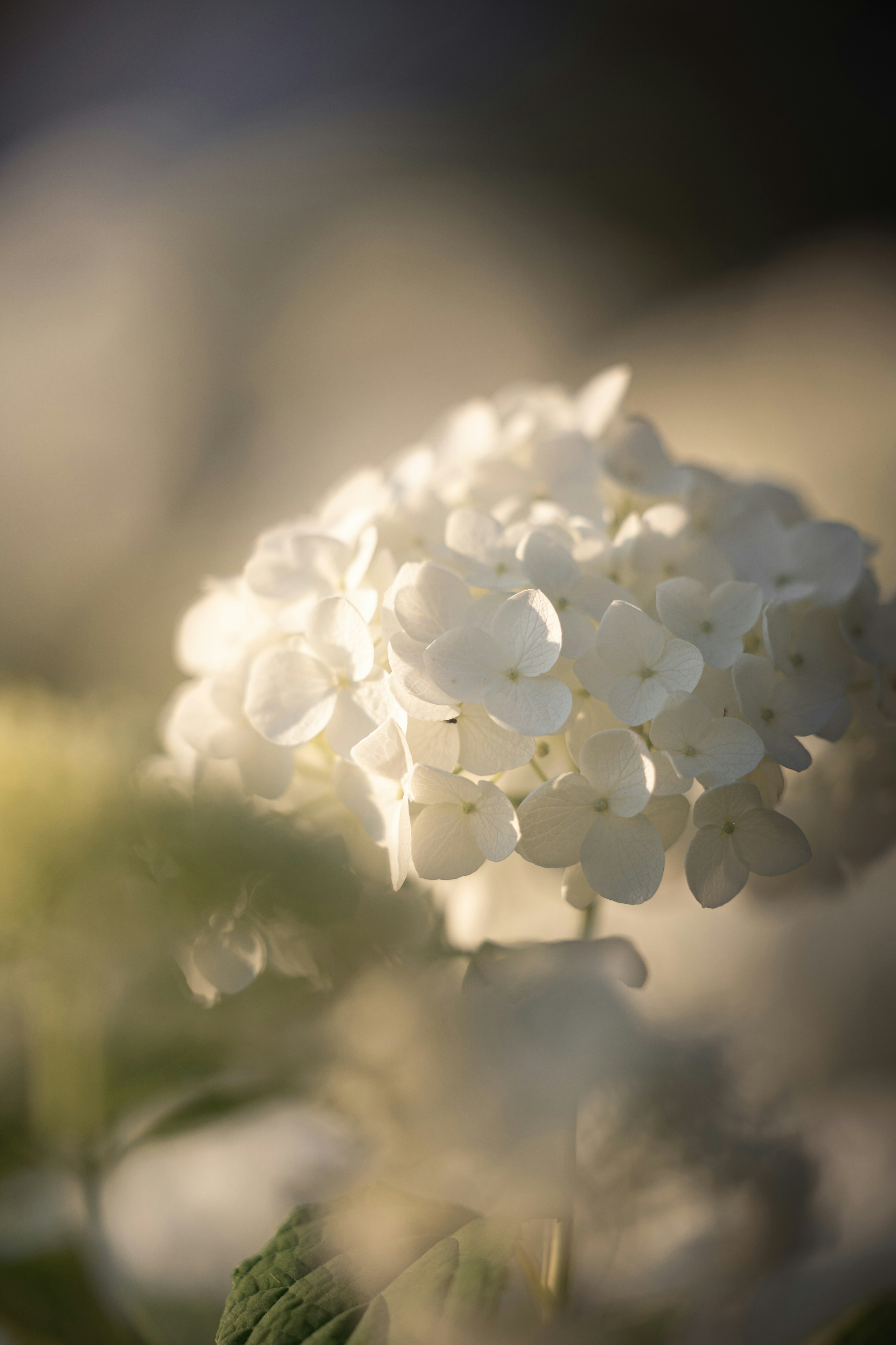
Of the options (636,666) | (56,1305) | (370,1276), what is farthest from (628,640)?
(56,1305)

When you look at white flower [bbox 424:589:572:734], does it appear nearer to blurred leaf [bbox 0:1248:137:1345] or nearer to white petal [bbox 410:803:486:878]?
white petal [bbox 410:803:486:878]

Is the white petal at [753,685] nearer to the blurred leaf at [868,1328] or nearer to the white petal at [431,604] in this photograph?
the white petal at [431,604]

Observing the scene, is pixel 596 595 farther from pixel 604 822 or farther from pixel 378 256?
pixel 378 256

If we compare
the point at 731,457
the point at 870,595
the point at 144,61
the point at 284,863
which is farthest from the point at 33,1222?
the point at 144,61

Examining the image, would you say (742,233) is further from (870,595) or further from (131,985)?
(131,985)

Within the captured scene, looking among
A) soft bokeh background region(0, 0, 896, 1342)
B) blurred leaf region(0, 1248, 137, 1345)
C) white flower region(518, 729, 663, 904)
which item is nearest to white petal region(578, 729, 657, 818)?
white flower region(518, 729, 663, 904)

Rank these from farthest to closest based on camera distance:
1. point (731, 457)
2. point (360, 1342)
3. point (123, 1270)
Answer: point (731, 457)
point (123, 1270)
point (360, 1342)
